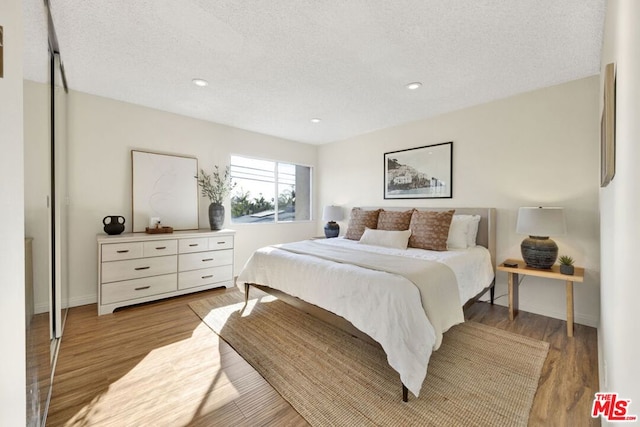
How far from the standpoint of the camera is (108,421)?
1.50 m

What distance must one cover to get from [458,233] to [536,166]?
1.08 metres

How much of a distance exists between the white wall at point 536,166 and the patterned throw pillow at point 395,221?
21.1 inches

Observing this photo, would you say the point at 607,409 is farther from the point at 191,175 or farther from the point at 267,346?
the point at 191,175

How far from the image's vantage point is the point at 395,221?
3.60 metres

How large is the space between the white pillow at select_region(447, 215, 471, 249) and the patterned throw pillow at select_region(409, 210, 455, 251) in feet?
0.44

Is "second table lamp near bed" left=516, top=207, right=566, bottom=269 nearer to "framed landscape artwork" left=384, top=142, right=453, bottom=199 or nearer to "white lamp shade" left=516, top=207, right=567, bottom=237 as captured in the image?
"white lamp shade" left=516, top=207, right=567, bottom=237

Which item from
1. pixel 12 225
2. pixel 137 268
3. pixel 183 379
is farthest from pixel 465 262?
pixel 137 268

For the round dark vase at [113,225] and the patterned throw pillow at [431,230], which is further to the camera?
the round dark vase at [113,225]

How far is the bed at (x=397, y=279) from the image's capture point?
1.70 meters

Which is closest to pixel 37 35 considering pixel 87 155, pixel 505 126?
pixel 87 155

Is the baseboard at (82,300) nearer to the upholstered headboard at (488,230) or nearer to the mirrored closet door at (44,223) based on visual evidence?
the mirrored closet door at (44,223)

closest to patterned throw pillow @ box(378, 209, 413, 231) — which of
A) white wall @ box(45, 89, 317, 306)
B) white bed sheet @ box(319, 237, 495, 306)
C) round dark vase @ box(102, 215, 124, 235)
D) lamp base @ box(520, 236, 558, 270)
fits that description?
white bed sheet @ box(319, 237, 495, 306)

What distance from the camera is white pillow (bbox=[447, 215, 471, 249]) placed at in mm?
3119

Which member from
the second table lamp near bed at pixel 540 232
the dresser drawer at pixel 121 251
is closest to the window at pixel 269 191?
the dresser drawer at pixel 121 251
